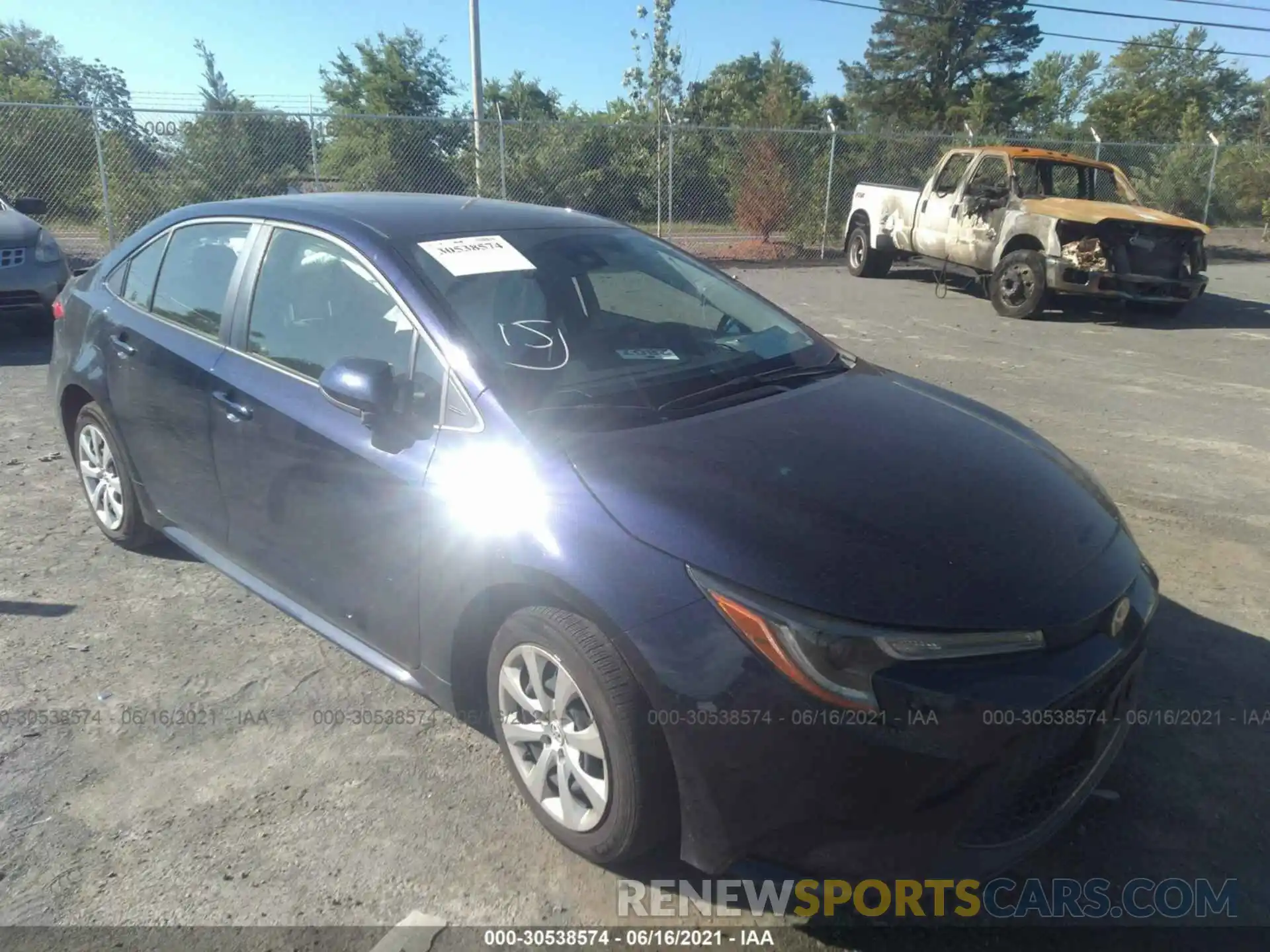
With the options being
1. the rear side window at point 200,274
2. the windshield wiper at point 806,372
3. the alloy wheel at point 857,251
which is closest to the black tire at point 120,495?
A: the rear side window at point 200,274

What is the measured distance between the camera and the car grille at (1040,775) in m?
2.16

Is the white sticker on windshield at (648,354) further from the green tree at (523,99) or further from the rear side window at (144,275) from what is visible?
the green tree at (523,99)

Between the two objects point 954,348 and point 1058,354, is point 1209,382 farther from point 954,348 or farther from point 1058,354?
point 954,348

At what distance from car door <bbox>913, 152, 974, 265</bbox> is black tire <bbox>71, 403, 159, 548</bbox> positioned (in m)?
11.3

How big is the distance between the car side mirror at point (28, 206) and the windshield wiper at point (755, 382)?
9.65m

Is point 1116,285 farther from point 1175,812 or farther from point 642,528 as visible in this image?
point 642,528

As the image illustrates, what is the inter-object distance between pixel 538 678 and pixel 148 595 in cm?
242

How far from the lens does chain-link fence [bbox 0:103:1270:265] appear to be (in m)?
14.2

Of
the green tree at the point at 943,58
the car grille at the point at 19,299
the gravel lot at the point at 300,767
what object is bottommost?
the gravel lot at the point at 300,767

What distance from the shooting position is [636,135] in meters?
17.2

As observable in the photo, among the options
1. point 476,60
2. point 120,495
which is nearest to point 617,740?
point 120,495

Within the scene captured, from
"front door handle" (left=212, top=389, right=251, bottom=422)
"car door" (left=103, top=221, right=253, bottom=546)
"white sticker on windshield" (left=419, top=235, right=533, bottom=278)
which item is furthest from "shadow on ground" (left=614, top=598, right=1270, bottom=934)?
"car door" (left=103, top=221, right=253, bottom=546)

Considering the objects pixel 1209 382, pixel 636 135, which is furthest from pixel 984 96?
pixel 1209 382

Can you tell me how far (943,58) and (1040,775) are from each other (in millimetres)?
51442
